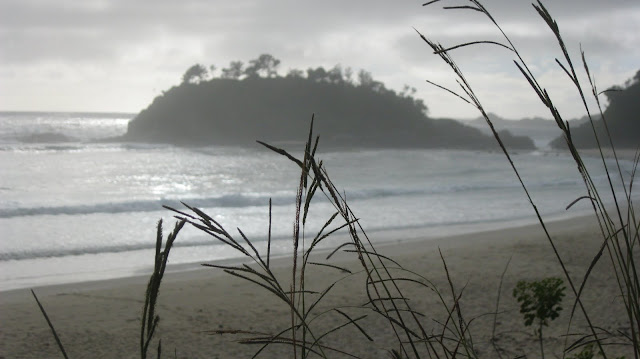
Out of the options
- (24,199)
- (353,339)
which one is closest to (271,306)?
(353,339)

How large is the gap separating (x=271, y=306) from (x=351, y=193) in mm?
13703

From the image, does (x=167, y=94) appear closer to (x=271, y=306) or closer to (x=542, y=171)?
(x=542, y=171)

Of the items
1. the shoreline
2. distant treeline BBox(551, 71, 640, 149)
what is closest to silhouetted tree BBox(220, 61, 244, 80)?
distant treeline BBox(551, 71, 640, 149)

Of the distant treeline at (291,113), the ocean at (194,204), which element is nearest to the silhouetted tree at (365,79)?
the distant treeline at (291,113)

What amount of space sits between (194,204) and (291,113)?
60.5m

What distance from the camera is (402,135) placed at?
7238 cm

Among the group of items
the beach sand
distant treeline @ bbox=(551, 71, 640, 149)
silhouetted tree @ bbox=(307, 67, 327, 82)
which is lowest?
the beach sand

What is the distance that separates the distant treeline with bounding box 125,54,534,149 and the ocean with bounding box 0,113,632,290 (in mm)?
34355

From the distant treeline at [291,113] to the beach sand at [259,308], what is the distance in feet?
177

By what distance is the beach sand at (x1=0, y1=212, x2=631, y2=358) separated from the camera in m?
5.76

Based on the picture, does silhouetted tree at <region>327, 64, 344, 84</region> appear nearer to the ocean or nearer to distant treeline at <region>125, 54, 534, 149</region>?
distant treeline at <region>125, 54, 534, 149</region>

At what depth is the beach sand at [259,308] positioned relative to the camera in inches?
227

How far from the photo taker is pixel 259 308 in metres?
7.17

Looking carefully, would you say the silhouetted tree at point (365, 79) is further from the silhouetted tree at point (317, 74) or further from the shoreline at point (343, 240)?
the shoreline at point (343, 240)
